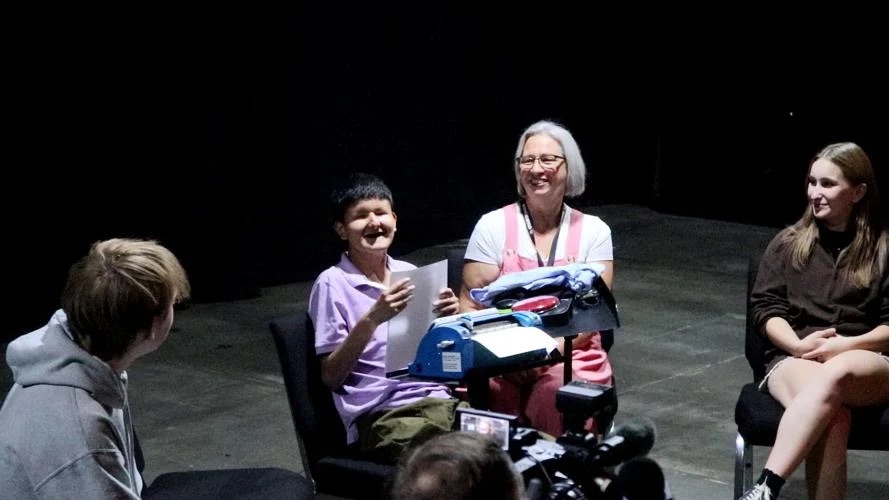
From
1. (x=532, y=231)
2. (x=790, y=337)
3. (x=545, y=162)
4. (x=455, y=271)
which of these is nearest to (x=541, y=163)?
(x=545, y=162)

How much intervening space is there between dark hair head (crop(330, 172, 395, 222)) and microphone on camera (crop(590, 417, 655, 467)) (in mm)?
1742

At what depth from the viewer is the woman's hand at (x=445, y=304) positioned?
3.39 metres

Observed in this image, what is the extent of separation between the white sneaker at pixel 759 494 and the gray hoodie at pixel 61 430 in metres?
1.93

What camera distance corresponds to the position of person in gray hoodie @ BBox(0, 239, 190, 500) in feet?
7.42

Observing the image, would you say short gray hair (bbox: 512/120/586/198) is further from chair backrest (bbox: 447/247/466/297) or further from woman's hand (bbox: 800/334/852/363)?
woman's hand (bbox: 800/334/852/363)

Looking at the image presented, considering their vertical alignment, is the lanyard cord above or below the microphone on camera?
below

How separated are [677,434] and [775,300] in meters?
1.07

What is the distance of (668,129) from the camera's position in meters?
10.5

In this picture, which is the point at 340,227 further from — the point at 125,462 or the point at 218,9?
the point at 218,9

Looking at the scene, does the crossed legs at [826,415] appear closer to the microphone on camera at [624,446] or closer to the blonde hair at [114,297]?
the microphone on camera at [624,446]

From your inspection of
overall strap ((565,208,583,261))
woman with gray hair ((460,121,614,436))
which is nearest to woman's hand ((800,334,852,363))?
woman with gray hair ((460,121,614,436))

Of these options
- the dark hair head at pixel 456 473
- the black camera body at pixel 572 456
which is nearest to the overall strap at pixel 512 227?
the black camera body at pixel 572 456

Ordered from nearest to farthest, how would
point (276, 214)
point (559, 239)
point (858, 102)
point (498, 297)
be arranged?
1. point (498, 297)
2. point (559, 239)
3. point (276, 214)
4. point (858, 102)

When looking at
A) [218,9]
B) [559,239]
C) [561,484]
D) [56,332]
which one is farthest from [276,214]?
[561,484]
